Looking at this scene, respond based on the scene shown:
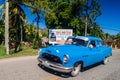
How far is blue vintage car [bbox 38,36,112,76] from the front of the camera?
7.42 m

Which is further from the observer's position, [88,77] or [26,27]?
[26,27]

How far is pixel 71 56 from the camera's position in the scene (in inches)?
294

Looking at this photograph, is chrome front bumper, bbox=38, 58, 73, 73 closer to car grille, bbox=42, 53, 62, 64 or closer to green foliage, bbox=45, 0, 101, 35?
car grille, bbox=42, 53, 62, 64

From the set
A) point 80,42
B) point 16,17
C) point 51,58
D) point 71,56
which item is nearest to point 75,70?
point 71,56

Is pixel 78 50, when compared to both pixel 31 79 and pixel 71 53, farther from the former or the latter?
pixel 31 79

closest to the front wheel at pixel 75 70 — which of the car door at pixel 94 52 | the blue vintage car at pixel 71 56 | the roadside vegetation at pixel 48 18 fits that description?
the blue vintage car at pixel 71 56

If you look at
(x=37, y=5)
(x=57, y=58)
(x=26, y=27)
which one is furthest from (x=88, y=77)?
(x=26, y=27)

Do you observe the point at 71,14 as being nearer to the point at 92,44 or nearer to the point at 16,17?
the point at 16,17

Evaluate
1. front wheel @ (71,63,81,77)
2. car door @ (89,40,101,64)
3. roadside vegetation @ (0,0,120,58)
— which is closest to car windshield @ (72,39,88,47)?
car door @ (89,40,101,64)

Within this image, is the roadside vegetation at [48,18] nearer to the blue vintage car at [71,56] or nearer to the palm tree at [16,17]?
the palm tree at [16,17]

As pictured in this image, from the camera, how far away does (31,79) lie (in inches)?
A: 277

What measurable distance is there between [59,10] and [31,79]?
26.3 metres

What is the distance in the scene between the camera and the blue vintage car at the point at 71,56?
7.42m

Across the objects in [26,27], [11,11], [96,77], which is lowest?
[96,77]
